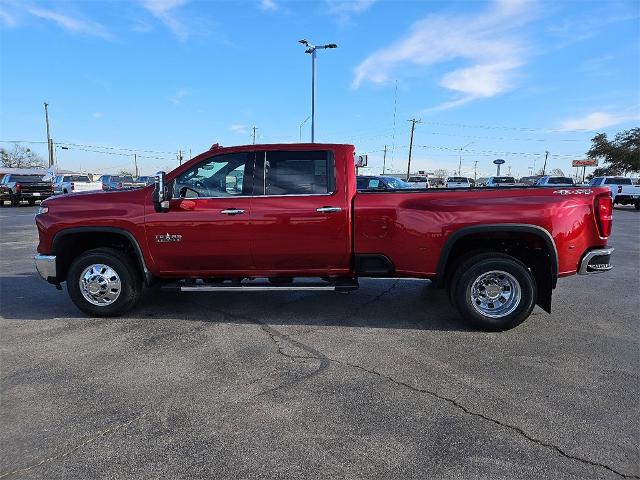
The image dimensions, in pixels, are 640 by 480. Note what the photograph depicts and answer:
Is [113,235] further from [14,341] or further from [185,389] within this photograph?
[185,389]

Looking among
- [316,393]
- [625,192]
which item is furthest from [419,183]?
[316,393]

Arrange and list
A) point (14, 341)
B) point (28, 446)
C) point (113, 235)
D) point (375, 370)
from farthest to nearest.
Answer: point (113, 235)
point (14, 341)
point (375, 370)
point (28, 446)

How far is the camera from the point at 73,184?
32.4m

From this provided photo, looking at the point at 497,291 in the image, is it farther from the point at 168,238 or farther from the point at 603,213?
the point at 168,238

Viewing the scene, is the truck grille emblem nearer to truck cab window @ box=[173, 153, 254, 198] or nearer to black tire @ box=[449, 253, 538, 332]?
truck cab window @ box=[173, 153, 254, 198]

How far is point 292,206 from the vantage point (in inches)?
199

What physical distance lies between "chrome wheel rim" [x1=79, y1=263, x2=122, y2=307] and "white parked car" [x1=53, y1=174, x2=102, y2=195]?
28864 millimetres

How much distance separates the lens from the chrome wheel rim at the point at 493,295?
15.9 ft

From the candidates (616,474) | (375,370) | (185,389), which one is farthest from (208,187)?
(616,474)

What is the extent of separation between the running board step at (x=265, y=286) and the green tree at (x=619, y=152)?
74.2 m

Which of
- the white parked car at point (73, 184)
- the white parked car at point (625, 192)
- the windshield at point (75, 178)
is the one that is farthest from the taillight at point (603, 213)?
the windshield at point (75, 178)

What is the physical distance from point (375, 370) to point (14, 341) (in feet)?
11.9

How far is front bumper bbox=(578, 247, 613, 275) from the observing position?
4750 millimetres

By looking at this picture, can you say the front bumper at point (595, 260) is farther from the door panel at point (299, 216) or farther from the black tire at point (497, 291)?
the door panel at point (299, 216)
